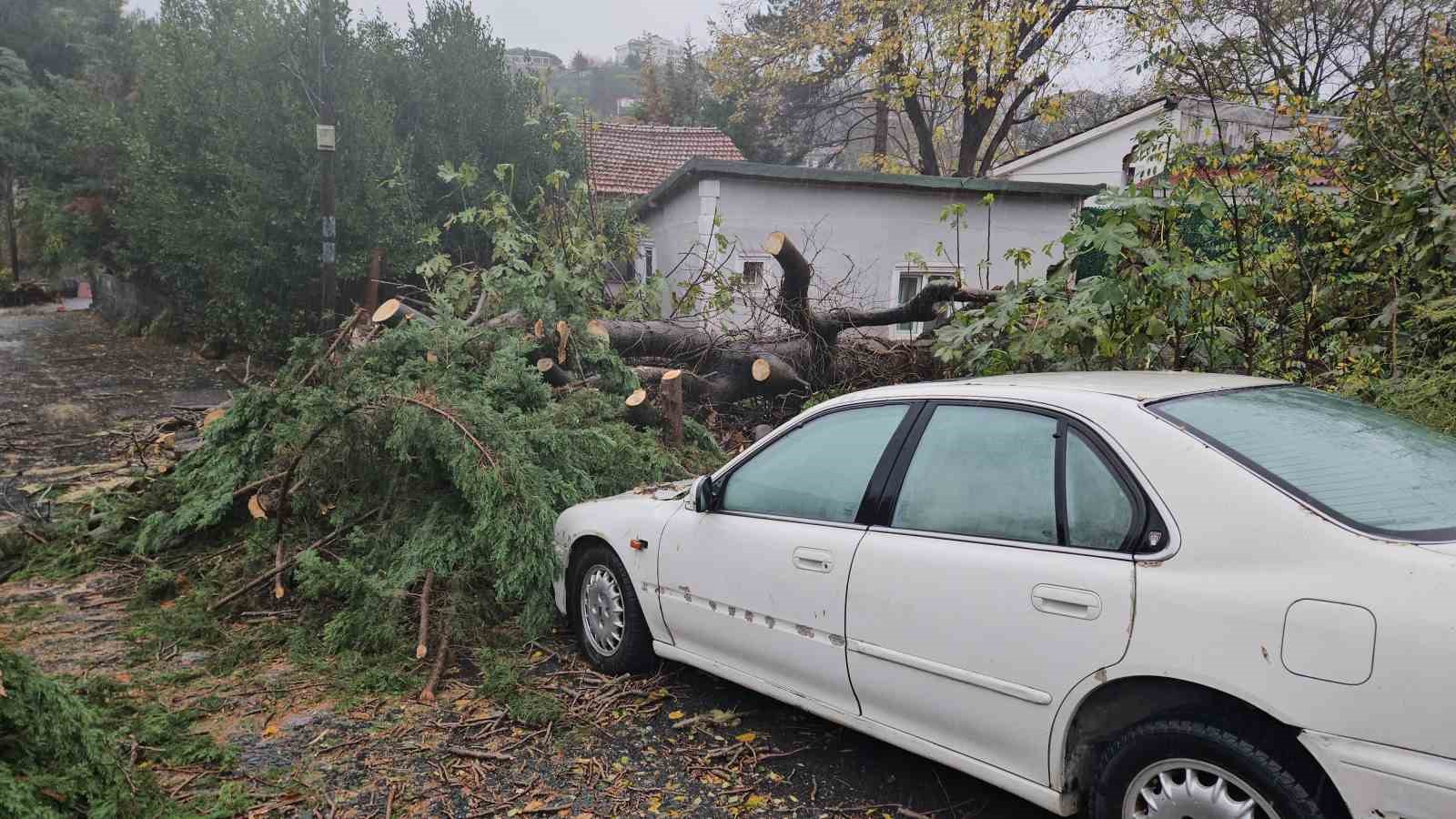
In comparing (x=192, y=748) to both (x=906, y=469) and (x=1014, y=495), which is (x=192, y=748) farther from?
(x=1014, y=495)

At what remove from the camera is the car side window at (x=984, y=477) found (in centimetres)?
292

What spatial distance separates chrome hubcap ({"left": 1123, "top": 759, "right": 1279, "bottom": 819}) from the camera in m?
2.35

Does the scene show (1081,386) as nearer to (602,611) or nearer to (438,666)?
(602,611)

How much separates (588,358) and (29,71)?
32683 millimetres

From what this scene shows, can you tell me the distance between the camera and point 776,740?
12.9 feet

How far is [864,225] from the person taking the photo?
14.5 metres

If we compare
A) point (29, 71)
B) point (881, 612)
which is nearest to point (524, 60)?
point (29, 71)

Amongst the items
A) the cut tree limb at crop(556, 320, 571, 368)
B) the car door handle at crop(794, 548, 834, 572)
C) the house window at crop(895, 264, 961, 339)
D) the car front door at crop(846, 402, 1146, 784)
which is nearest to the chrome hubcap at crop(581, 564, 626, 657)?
the car door handle at crop(794, 548, 834, 572)

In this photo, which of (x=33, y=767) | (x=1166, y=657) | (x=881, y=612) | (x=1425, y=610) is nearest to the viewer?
(x=1425, y=610)

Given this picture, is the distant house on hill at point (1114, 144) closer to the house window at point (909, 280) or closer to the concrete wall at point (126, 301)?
the house window at point (909, 280)

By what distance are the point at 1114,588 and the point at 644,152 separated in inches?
895

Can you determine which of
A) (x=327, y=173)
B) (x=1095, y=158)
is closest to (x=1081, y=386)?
(x=327, y=173)

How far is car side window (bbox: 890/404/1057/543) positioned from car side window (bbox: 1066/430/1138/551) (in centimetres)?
6

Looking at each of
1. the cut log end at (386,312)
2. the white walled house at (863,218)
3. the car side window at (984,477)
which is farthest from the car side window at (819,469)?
the white walled house at (863,218)
